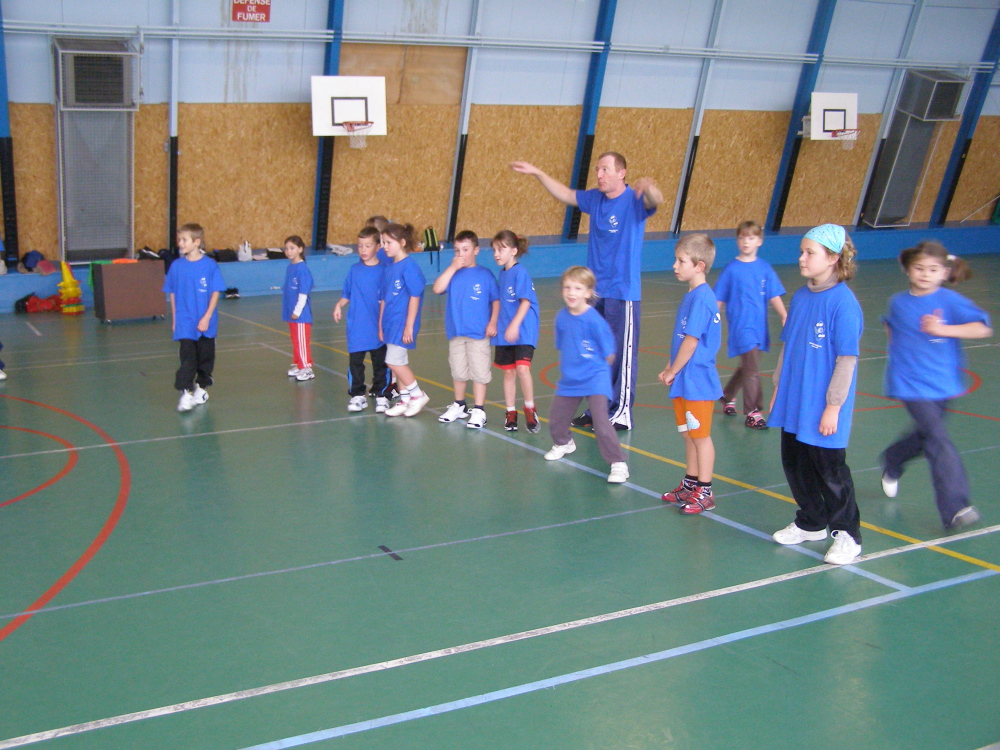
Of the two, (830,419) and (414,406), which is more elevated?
(830,419)

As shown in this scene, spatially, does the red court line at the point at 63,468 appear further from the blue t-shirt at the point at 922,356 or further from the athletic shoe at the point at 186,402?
the blue t-shirt at the point at 922,356

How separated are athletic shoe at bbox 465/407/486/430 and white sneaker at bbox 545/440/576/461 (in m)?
0.83

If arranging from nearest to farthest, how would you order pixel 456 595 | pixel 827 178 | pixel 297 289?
pixel 456 595
pixel 297 289
pixel 827 178

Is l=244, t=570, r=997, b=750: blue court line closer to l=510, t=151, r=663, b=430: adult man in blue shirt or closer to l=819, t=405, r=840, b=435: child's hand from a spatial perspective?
l=819, t=405, r=840, b=435: child's hand

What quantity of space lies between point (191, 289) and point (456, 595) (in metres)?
4.22

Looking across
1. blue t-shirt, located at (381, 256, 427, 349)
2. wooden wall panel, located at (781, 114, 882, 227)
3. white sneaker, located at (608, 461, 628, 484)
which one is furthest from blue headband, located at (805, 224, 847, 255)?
wooden wall panel, located at (781, 114, 882, 227)

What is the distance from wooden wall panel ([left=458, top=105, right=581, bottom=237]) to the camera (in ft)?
53.2

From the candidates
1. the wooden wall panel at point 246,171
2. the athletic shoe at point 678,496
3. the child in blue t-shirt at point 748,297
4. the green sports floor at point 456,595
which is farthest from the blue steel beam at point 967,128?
the athletic shoe at point 678,496

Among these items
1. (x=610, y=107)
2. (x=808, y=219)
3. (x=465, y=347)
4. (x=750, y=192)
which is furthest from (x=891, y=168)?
(x=465, y=347)

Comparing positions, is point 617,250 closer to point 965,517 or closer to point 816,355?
point 816,355

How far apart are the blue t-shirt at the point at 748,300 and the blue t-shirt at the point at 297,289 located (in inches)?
141

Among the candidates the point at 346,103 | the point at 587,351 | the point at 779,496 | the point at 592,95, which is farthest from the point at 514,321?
the point at 592,95

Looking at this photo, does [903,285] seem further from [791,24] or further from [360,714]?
[360,714]

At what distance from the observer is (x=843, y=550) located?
15.4 feet
